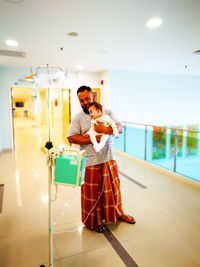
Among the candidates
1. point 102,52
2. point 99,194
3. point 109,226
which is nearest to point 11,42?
point 102,52

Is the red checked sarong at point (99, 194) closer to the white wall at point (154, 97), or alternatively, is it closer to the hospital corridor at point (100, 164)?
the hospital corridor at point (100, 164)

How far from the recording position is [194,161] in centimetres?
398

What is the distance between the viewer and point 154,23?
2717 mm

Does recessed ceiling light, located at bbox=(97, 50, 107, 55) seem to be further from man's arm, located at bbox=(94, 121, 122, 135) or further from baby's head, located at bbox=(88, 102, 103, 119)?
man's arm, located at bbox=(94, 121, 122, 135)

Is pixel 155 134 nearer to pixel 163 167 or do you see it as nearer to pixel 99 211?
pixel 163 167

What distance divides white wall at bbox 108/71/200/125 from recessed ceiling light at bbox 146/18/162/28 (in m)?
3.22

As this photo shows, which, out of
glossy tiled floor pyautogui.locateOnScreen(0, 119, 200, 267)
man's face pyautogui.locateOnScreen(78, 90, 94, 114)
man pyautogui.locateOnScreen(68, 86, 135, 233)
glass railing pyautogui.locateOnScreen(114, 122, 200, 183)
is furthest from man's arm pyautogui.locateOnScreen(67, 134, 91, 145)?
glass railing pyautogui.locateOnScreen(114, 122, 200, 183)

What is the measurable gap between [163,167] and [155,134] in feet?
2.94

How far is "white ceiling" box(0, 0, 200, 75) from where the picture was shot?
7.43ft

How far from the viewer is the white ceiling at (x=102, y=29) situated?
2.26 meters

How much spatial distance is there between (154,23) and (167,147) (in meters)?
2.60

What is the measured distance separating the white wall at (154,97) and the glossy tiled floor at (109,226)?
3.28 meters

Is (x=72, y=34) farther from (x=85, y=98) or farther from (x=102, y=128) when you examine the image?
(x=102, y=128)

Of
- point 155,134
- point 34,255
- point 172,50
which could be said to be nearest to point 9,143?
point 155,134
